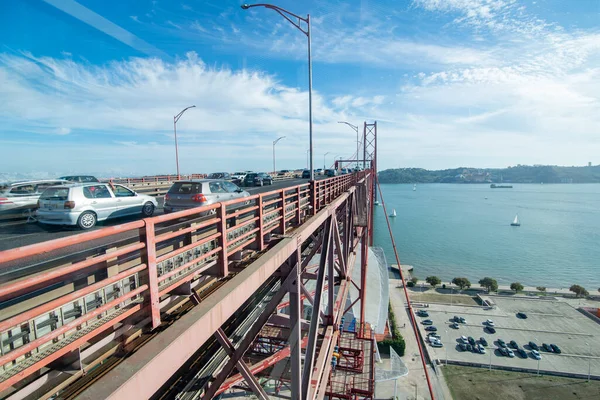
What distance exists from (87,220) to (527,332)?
143 feet

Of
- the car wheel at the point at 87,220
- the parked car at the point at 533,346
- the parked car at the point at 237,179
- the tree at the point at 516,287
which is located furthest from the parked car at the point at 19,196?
the tree at the point at 516,287

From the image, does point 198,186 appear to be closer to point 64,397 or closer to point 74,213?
point 74,213

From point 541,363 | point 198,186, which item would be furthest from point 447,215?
point 198,186

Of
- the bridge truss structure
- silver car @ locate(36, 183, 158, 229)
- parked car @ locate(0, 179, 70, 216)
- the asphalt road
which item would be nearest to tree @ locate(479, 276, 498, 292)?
the bridge truss structure

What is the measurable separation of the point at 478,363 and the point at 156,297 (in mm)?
33684

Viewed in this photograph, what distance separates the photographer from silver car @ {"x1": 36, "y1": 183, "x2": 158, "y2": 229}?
6926 millimetres

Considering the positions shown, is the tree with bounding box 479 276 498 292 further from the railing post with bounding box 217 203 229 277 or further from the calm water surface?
the railing post with bounding box 217 203 229 277

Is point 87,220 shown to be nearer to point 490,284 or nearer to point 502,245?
point 490,284

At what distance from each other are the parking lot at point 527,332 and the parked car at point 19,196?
3186cm

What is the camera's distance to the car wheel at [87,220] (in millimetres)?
7090

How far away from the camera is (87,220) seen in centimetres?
725

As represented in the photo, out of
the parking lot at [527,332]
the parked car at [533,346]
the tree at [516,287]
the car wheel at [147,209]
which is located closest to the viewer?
the car wheel at [147,209]

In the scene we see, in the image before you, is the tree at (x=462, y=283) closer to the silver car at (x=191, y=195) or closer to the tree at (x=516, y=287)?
the tree at (x=516, y=287)

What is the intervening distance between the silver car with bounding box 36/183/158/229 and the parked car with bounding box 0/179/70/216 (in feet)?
11.2
